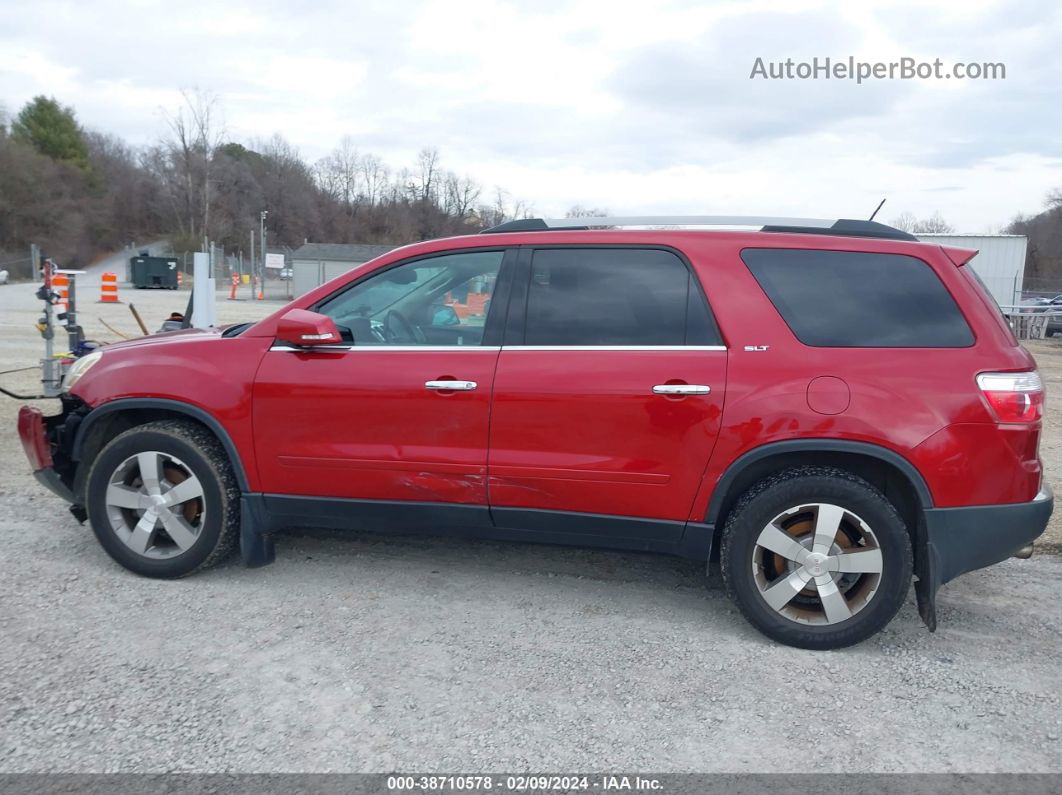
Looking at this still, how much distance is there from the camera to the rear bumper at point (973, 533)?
3.52 meters

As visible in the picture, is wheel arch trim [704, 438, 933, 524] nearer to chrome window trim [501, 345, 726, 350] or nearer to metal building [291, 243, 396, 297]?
chrome window trim [501, 345, 726, 350]

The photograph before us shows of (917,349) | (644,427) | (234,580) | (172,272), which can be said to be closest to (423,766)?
(644,427)

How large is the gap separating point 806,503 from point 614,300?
123 cm

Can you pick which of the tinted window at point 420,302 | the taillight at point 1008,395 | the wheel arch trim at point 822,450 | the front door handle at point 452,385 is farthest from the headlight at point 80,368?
the taillight at point 1008,395

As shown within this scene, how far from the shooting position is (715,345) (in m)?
3.71

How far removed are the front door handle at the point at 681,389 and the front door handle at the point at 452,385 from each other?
830 millimetres

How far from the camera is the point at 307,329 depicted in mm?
3943

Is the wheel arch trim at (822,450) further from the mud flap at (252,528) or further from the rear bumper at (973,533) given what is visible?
the mud flap at (252,528)

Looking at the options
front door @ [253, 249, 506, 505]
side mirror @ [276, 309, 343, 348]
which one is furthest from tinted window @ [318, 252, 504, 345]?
side mirror @ [276, 309, 343, 348]

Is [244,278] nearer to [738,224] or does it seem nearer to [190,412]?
[190,412]

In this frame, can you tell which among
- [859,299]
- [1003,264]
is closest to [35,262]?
[1003,264]

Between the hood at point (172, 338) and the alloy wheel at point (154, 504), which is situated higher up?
the hood at point (172, 338)

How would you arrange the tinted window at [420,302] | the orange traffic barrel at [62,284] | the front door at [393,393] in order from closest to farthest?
the front door at [393,393]
the tinted window at [420,302]
the orange traffic barrel at [62,284]

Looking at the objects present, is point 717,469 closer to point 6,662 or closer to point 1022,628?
point 1022,628
